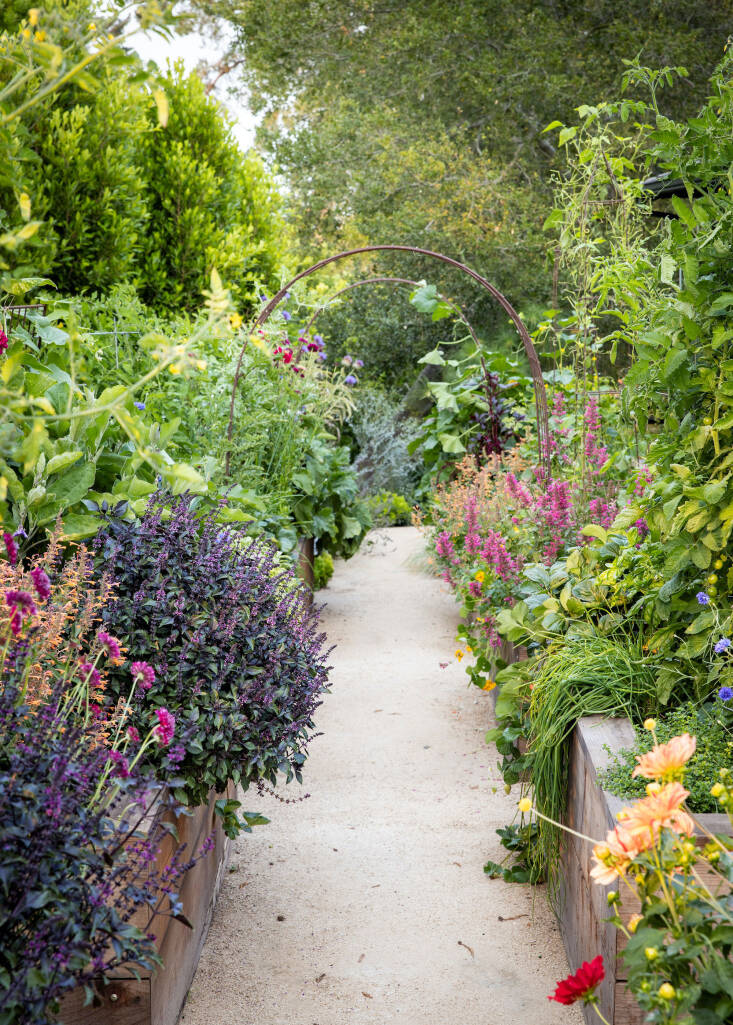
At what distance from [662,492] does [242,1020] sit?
1.52 metres

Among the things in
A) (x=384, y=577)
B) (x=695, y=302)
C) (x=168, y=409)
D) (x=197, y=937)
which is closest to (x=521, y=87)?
(x=384, y=577)

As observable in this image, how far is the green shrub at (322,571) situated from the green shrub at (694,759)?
13.5 feet

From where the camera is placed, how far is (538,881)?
8.34 ft

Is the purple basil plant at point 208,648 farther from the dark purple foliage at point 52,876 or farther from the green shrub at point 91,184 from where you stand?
the green shrub at point 91,184

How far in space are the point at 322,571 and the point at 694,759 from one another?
4.43 metres

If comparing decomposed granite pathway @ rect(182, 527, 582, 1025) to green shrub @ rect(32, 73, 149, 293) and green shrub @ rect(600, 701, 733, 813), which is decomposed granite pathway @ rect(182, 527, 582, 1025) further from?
green shrub @ rect(32, 73, 149, 293)

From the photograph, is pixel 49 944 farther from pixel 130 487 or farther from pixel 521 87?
pixel 521 87

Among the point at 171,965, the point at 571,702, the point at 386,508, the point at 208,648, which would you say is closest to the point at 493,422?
the point at 386,508

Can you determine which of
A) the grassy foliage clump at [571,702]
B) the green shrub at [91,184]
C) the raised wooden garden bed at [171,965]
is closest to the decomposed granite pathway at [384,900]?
the raised wooden garden bed at [171,965]

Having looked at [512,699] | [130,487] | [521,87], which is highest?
[521,87]

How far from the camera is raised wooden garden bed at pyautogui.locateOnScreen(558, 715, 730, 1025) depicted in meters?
1.65

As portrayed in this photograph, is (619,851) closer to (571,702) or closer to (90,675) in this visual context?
(90,675)

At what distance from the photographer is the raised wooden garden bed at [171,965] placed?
1.53m

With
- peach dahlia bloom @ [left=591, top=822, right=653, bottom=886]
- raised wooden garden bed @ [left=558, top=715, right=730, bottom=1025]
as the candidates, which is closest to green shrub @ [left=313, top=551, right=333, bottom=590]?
raised wooden garden bed @ [left=558, top=715, right=730, bottom=1025]
